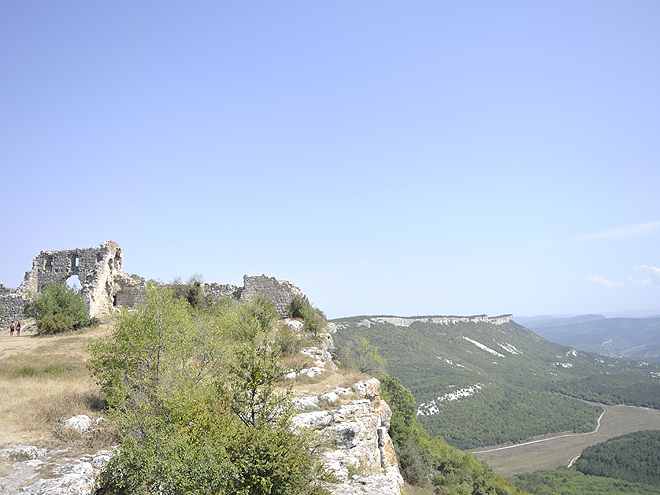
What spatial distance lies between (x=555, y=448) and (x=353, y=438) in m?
73.1

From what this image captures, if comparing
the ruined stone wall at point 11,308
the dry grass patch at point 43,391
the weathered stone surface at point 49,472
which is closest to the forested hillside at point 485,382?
the ruined stone wall at point 11,308

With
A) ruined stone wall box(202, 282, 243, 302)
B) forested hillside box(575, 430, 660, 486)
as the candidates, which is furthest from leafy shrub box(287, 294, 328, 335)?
forested hillside box(575, 430, 660, 486)

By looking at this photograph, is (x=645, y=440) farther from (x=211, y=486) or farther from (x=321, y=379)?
(x=211, y=486)

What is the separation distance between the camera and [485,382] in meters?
84.3

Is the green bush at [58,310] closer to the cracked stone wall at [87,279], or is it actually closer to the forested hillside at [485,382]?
the cracked stone wall at [87,279]

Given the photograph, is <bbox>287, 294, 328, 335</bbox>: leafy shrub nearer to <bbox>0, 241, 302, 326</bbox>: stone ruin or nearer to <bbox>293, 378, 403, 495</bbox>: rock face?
<bbox>0, 241, 302, 326</bbox>: stone ruin

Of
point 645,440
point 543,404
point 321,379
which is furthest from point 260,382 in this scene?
point 543,404

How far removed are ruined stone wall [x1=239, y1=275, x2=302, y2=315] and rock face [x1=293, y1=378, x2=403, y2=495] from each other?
12.8 meters

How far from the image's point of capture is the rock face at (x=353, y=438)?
35.6 ft

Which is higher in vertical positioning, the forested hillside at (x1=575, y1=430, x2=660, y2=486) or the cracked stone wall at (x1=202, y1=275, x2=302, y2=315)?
the cracked stone wall at (x1=202, y1=275, x2=302, y2=315)

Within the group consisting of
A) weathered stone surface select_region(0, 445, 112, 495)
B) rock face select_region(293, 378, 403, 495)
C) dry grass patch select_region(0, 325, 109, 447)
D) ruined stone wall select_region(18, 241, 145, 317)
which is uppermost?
ruined stone wall select_region(18, 241, 145, 317)

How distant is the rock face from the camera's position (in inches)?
427

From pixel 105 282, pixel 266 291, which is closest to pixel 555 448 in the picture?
pixel 266 291

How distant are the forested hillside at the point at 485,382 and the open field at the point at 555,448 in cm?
211
